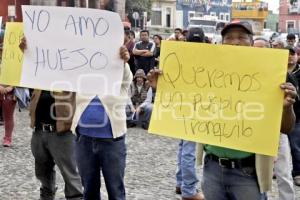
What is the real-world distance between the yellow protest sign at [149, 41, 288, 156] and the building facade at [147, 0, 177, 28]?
206ft

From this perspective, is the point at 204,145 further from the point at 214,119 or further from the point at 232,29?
the point at 232,29

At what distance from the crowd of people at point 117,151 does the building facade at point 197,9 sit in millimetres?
61174

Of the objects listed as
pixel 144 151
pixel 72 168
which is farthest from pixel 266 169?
pixel 144 151

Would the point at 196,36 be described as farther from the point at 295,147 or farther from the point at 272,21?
the point at 272,21

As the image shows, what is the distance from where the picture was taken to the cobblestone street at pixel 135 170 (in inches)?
216

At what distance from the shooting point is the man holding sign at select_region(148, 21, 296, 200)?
121 inches

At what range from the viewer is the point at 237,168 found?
10.2 feet

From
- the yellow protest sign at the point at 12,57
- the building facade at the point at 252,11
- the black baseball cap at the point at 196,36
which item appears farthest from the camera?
the building facade at the point at 252,11

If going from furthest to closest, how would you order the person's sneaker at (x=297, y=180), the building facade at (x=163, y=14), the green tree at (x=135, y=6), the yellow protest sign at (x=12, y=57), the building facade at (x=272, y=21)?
1. the building facade at (x=272, y=21)
2. the building facade at (x=163, y=14)
3. the green tree at (x=135, y=6)
4. the person's sneaker at (x=297, y=180)
5. the yellow protest sign at (x=12, y=57)

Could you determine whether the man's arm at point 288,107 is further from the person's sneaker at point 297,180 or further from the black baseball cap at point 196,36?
the person's sneaker at point 297,180

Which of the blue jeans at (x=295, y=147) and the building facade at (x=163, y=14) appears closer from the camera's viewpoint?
the blue jeans at (x=295, y=147)

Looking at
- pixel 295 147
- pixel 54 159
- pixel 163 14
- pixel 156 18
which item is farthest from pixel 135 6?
pixel 54 159

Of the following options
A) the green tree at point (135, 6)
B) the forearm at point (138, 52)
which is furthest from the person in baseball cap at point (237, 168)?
the green tree at point (135, 6)

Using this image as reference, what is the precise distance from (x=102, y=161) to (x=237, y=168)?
1.22 m
